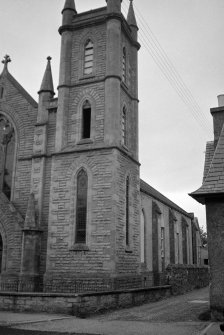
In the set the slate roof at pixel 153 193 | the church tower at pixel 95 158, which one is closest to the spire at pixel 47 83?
the church tower at pixel 95 158

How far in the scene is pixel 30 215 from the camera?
21.4m

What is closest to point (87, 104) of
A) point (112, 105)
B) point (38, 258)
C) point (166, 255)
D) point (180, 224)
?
point (112, 105)

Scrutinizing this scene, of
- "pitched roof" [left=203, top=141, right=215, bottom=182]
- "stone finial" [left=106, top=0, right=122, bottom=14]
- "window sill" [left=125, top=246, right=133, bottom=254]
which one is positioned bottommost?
"window sill" [left=125, top=246, right=133, bottom=254]

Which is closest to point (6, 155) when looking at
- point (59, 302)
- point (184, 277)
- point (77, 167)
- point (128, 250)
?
point (77, 167)

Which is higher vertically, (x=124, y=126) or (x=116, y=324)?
(x=124, y=126)

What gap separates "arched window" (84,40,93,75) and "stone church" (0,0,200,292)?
0.23 ft

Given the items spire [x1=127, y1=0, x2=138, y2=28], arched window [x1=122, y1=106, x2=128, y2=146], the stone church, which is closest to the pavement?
the stone church

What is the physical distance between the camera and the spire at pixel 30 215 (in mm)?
21062

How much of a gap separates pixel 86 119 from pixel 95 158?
3.00 meters

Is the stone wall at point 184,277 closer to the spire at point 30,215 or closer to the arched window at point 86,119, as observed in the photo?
the spire at point 30,215

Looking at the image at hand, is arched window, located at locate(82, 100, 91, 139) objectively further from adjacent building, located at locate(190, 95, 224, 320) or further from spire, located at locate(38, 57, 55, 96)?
adjacent building, located at locate(190, 95, 224, 320)

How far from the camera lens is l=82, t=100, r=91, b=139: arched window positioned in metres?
23.2

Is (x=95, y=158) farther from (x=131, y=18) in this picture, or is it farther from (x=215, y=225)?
(x=131, y=18)

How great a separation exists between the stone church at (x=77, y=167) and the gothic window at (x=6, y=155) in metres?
0.07
